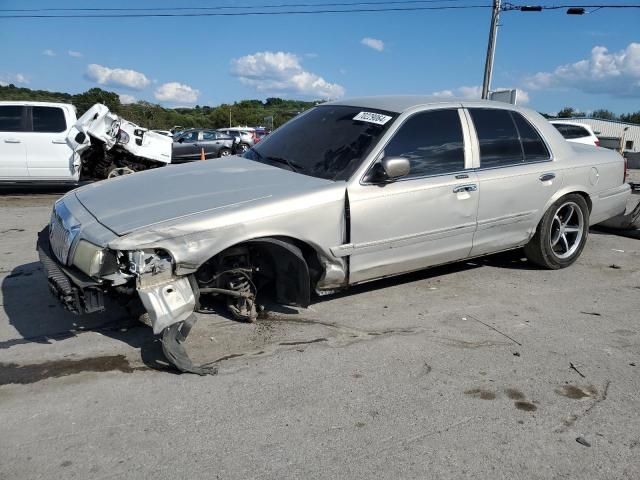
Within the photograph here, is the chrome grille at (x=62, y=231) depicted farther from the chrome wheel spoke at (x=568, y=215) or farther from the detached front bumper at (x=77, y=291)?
the chrome wheel spoke at (x=568, y=215)

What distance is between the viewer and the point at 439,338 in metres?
3.84

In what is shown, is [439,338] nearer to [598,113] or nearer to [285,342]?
[285,342]

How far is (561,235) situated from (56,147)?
30.8 feet

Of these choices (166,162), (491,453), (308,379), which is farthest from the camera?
(166,162)

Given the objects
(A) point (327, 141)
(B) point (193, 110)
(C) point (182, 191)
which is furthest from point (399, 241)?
(B) point (193, 110)

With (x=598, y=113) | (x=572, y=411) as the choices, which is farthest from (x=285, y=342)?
(x=598, y=113)

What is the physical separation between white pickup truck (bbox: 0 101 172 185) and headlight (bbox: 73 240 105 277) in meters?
7.41

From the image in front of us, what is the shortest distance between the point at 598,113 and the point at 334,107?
293 feet

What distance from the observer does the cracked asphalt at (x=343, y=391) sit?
97.2 inches

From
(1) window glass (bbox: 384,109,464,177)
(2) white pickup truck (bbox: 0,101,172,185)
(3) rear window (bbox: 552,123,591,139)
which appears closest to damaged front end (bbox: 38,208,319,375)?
(1) window glass (bbox: 384,109,464,177)

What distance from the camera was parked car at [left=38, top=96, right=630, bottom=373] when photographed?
3.30 meters

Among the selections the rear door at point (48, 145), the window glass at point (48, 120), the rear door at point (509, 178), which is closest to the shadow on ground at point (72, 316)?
the rear door at point (509, 178)

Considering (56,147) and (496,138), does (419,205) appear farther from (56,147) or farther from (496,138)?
(56,147)

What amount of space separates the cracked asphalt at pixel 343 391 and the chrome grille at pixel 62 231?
2.03 feet
